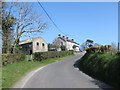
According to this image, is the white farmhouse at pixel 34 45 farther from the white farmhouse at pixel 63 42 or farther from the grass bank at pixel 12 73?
the grass bank at pixel 12 73

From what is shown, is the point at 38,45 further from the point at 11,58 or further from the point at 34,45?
the point at 11,58

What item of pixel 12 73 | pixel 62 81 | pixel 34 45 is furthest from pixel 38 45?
pixel 62 81

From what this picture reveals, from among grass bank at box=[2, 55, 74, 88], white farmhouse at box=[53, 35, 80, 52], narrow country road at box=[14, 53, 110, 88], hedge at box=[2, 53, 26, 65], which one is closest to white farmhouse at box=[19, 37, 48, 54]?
white farmhouse at box=[53, 35, 80, 52]

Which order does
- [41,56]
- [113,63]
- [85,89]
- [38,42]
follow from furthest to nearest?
[38,42] < [41,56] < [113,63] < [85,89]

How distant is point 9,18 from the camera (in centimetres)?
5681

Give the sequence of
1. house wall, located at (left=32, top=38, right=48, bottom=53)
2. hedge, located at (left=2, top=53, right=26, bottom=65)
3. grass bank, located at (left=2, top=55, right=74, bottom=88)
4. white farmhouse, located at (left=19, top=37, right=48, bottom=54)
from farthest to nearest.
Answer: house wall, located at (left=32, top=38, right=48, bottom=53) < white farmhouse, located at (left=19, top=37, right=48, bottom=54) < hedge, located at (left=2, top=53, right=26, bottom=65) < grass bank, located at (left=2, top=55, right=74, bottom=88)

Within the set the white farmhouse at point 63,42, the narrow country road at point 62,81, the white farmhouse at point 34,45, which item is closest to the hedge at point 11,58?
the narrow country road at point 62,81

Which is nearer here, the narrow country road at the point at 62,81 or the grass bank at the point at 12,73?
the narrow country road at the point at 62,81

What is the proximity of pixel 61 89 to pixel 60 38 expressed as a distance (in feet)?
335

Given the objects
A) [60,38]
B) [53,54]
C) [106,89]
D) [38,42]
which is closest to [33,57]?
[53,54]

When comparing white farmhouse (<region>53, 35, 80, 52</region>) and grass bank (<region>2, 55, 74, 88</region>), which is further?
white farmhouse (<region>53, 35, 80, 52</region>)

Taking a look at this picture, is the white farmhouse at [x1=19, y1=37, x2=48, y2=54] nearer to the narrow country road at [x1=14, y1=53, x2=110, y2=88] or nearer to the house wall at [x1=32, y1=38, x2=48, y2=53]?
the house wall at [x1=32, y1=38, x2=48, y2=53]

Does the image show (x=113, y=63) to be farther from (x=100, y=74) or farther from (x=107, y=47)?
(x=107, y=47)

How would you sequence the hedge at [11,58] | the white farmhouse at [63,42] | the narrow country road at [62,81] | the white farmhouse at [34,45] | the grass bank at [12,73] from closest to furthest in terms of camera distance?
the narrow country road at [62,81] → the grass bank at [12,73] → the hedge at [11,58] → the white farmhouse at [34,45] → the white farmhouse at [63,42]
